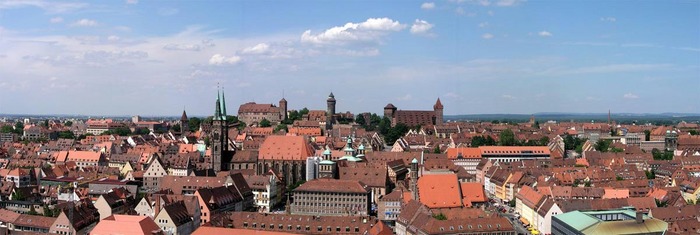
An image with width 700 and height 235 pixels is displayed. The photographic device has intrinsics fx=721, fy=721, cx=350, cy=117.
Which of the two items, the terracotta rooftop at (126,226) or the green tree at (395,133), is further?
the green tree at (395,133)

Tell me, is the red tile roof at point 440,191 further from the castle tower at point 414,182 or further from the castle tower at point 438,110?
the castle tower at point 438,110

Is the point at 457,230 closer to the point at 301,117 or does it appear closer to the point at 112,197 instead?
the point at 112,197

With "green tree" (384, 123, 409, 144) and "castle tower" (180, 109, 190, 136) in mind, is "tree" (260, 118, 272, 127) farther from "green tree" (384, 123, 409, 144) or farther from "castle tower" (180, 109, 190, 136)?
"green tree" (384, 123, 409, 144)

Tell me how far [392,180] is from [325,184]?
20.7 metres

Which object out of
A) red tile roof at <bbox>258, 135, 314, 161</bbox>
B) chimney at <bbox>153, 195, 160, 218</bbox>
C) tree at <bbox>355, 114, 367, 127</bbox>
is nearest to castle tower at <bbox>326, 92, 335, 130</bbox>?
tree at <bbox>355, 114, 367, 127</bbox>

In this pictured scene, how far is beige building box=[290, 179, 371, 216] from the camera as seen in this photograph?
84812mm

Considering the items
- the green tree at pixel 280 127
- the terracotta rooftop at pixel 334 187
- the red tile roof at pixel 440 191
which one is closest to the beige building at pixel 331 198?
the terracotta rooftop at pixel 334 187

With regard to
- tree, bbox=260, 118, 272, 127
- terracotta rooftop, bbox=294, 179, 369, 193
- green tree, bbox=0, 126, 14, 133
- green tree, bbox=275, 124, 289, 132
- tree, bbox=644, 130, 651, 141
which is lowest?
terracotta rooftop, bbox=294, 179, 369, 193

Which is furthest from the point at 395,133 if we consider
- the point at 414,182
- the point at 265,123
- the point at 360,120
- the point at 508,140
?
the point at 414,182

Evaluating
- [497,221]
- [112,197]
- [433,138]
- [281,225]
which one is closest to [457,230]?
[497,221]

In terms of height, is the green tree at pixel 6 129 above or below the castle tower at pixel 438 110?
below

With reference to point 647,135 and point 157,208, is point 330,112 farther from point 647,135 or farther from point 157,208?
point 157,208

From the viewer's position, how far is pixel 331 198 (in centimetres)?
8544

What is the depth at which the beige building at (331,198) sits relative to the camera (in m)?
84.8
